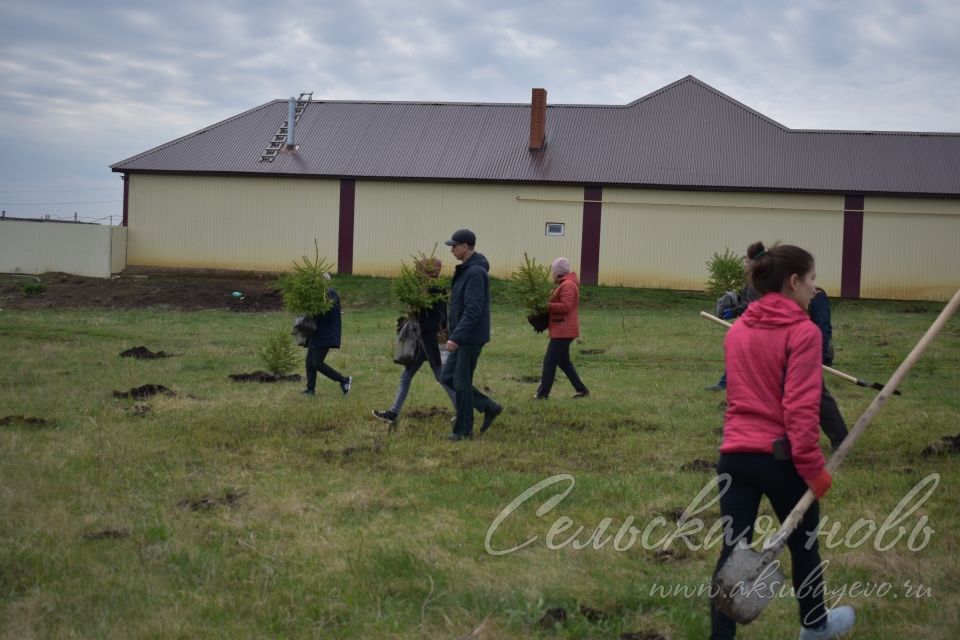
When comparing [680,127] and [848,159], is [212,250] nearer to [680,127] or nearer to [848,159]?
[680,127]

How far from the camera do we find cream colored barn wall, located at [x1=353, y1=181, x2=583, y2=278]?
36.5 metres

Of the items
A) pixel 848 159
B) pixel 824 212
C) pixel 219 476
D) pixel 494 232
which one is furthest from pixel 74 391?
pixel 848 159

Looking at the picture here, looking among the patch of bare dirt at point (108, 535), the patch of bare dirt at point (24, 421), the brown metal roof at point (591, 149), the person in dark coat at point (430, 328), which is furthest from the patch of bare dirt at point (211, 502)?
the brown metal roof at point (591, 149)

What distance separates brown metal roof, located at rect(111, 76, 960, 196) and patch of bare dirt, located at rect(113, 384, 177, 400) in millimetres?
24456

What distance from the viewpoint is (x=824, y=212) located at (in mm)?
35219

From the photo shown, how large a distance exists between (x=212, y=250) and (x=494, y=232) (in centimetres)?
1025

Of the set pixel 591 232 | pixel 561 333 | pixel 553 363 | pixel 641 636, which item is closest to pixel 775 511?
pixel 641 636

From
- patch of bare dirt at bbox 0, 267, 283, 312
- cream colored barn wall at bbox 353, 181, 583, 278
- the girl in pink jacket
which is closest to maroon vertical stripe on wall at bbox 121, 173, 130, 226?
patch of bare dirt at bbox 0, 267, 283, 312

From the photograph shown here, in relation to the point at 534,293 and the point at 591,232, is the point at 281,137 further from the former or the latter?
the point at 534,293

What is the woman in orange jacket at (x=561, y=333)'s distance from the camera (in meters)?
13.0

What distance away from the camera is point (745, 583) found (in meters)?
4.68

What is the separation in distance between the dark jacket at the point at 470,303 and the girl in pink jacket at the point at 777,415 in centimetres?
522

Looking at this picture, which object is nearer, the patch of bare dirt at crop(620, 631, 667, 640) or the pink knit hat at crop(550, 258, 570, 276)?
the patch of bare dirt at crop(620, 631, 667, 640)

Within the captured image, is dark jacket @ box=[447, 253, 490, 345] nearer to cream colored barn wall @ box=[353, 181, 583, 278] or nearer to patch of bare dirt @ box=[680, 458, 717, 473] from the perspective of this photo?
patch of bare dirt @ box=[680, 458, 717, 473]
